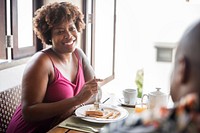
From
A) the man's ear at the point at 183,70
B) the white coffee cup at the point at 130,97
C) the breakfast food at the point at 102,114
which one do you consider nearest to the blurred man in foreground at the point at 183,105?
the man's ear at the point at 183,70

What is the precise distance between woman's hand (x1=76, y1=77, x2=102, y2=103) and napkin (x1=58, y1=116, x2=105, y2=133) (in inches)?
5.0

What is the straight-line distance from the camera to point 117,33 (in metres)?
3.94

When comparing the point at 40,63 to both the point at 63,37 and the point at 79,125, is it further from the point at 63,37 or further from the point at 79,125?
the point at 79,125

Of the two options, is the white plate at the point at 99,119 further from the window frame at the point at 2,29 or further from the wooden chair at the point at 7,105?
the window frame at the point at 2,29

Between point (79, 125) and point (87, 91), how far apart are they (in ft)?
0.74

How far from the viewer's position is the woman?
5.35 feet

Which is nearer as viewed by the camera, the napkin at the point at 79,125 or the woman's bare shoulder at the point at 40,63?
the napkin at the point at 79,125

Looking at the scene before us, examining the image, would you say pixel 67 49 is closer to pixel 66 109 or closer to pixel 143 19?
pixel 66 109

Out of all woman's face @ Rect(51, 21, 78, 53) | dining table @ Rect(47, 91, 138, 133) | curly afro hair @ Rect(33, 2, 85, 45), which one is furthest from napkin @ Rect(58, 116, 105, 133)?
curly afro hair @ Rect(33, 2, 85, 45)

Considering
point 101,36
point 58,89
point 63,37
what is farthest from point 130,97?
point 101,36

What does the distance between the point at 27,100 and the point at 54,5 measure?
60 centimetres

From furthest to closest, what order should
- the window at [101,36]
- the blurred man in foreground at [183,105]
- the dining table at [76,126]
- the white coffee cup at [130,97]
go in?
the window at [101,36] < the white coffee cup at [130,97] < the dining table at [76,126] < the blurred man in foreground at [183,105]

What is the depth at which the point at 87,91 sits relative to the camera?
1.64 metres

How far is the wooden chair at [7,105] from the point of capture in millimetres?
1862
